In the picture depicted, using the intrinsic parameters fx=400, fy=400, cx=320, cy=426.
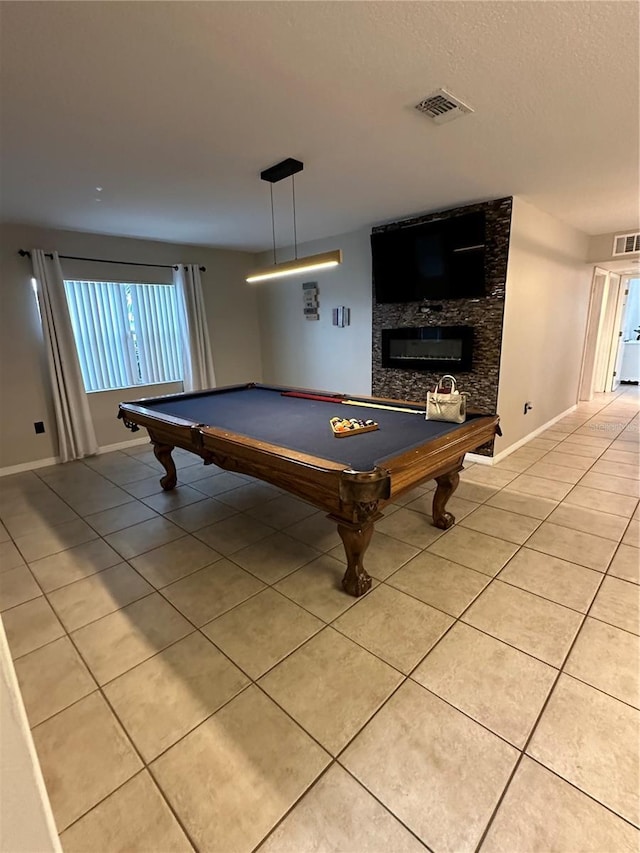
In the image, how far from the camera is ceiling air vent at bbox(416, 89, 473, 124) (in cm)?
185

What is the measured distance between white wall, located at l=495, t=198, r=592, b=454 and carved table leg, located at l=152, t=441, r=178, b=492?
3117 millimetres

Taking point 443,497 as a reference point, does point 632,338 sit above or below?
above

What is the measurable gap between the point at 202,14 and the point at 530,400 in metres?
4.34

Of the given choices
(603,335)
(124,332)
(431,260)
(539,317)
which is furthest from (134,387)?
(603,335)

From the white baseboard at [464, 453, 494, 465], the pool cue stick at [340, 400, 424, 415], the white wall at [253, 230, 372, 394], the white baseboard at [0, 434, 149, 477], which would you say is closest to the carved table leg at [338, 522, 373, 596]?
the pool cue stick at [340, 400, 424, 415]

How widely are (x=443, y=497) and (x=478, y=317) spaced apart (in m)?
1.98

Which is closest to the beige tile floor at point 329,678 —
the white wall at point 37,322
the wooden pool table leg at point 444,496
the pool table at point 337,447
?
the wooden pool table leg at point 444,496

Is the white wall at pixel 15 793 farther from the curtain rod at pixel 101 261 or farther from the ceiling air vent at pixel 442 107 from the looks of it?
the curtain rod at pixel 101 261

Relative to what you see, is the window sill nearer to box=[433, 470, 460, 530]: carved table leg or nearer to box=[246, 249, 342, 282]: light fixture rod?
box=[246, 249, 342, 282]: light fixture rod

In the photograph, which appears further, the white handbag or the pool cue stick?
the pool cue stick

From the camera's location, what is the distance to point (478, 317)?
3.80m

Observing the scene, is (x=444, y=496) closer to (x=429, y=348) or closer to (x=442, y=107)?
(x=429, y=348)

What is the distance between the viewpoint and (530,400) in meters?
4.51

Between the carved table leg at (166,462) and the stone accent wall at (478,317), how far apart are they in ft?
8.44
